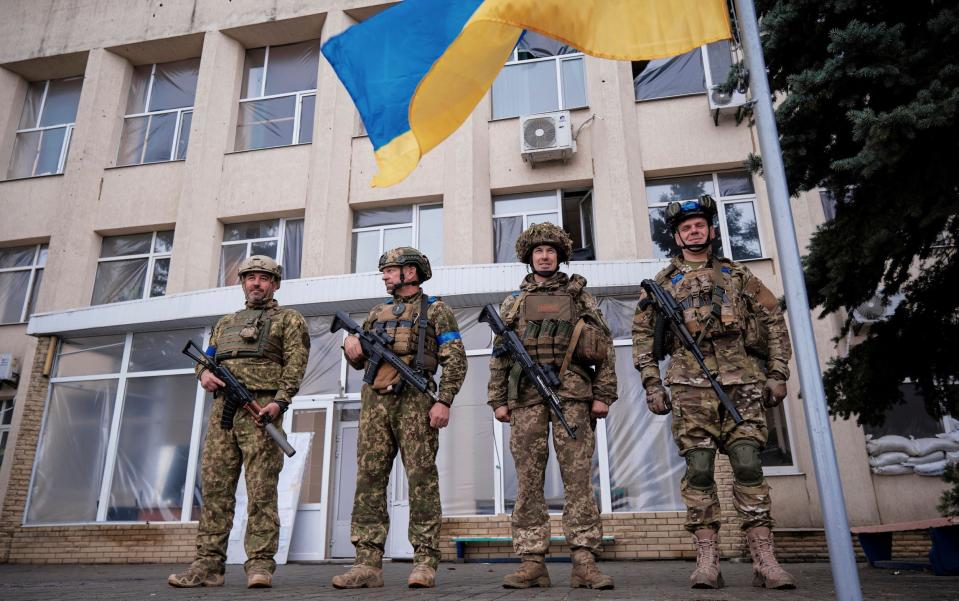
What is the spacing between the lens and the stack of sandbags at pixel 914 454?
8.17m

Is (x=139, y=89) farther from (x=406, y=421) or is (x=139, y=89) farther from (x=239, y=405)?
(x=406, y=421)

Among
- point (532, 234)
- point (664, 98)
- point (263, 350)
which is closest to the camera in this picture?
point (532, 234)

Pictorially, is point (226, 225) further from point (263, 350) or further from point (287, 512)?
point (263, 350)

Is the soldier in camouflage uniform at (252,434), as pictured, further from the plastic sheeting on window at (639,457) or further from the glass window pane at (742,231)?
the glass window pane at (742,231)

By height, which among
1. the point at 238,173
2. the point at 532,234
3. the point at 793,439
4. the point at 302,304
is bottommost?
the point at 793,439

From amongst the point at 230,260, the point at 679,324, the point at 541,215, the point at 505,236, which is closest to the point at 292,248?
the point at 230,260

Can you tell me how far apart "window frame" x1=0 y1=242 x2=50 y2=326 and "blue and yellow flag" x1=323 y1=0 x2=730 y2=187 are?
35.1 ft

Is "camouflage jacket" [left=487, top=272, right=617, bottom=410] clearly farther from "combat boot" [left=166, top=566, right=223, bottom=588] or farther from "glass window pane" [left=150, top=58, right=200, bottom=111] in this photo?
"glass window pane" [left=150, top=58, right=200, bottom=111]

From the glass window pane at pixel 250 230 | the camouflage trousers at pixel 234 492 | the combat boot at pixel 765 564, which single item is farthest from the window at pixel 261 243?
the combat boot at pixel 765 564

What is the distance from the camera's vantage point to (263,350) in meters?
4.48

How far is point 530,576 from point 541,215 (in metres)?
7.41

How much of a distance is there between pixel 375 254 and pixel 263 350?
6.31m

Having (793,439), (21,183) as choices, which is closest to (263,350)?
(793,439)

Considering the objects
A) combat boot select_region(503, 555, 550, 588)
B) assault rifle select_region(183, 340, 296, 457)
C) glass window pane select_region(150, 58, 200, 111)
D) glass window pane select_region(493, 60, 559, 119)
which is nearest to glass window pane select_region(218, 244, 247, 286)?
glass window pane select_region(150, 58, 200, 111)
